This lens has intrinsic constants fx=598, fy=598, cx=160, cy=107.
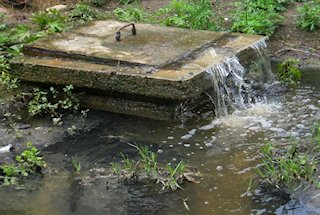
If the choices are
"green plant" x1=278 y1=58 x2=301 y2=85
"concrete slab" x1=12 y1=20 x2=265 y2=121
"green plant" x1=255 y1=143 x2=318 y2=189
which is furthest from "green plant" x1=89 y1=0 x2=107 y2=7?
"green plant" x1=255 y1=143 x2=318 y2=189

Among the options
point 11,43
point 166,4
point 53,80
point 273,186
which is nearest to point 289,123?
point 273,186

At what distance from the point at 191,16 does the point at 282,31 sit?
1.28 meters

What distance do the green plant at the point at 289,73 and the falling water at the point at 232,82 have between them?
0.21 meters

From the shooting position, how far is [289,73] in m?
6.65

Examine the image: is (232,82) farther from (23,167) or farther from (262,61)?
(23,167)

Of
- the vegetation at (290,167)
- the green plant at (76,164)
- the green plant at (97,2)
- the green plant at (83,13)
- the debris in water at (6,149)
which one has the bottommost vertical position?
the debris in water at (6,149)

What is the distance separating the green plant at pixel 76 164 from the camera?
4828mm

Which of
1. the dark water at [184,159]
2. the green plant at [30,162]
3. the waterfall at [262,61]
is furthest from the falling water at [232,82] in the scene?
the green plant at [30,162]

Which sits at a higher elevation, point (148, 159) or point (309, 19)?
point (309, 19)

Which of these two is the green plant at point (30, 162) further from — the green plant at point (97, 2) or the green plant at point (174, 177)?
the green plant at point (97, 2)

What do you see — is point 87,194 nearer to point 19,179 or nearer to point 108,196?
point 108,196

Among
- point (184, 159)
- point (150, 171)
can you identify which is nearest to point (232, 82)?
point (184, 159)

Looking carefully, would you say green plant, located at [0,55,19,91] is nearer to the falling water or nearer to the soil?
the falling water

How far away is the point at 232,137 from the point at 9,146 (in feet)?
6.44
